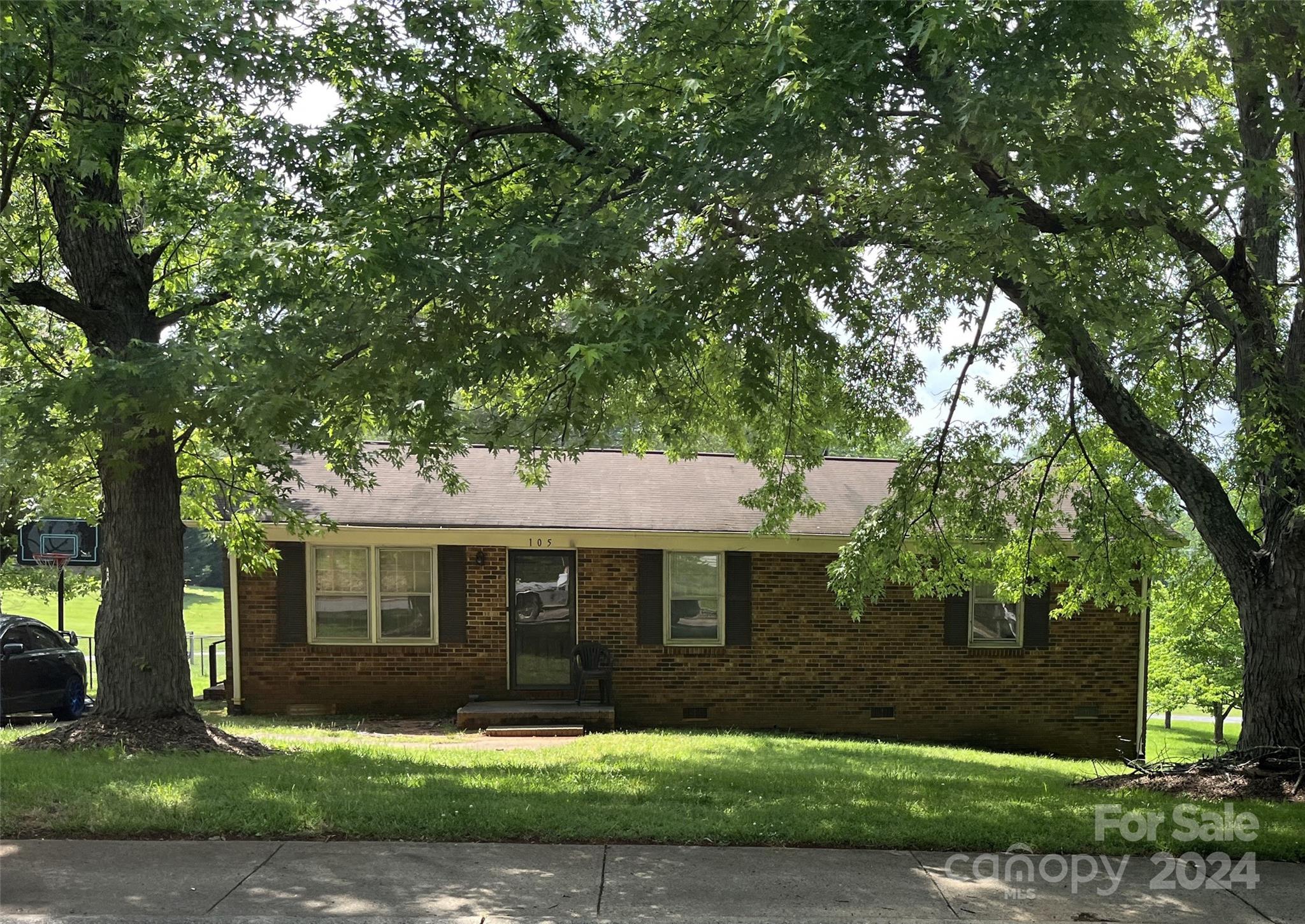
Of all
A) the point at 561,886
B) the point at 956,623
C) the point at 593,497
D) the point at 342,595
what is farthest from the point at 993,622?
the point at 561,886

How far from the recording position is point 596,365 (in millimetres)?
5785

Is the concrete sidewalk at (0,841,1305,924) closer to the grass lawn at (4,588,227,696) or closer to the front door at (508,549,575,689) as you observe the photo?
the front door at (508,549,575,689)

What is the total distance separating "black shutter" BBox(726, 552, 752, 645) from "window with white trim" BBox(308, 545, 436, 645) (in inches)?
168

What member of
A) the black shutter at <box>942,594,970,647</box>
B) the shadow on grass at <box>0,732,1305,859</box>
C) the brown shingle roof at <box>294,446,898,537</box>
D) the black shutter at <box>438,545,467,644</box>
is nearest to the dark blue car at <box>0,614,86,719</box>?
the brown shingle roof at <box>294,446,898,537</box>

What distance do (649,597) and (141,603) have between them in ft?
24.0

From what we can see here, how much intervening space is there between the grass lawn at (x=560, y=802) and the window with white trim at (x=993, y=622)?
5949 mm

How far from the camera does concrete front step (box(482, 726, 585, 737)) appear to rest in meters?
13.7

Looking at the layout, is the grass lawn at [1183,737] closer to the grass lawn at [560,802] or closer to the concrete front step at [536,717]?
the concrete front step at [536,717]

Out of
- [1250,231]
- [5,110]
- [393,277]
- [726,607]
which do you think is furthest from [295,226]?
[726,607]

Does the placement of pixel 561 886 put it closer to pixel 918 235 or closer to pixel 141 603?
pixel 918 235

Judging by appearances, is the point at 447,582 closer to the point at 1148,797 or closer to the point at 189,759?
the point at 189,759

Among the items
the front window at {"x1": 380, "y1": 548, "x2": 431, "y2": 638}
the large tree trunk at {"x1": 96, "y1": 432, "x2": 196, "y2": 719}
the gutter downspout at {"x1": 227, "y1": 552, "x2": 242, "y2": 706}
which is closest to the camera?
the large tree trunk at {"x1": 96, "y1": 432, "x2": 196, "y2": 719}

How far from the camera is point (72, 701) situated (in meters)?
14.4

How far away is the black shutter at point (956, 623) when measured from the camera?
1616 cm
